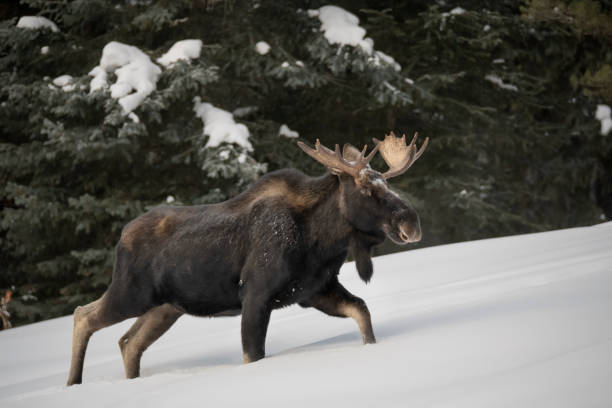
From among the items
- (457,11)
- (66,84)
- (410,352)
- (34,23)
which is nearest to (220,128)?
(66,84)

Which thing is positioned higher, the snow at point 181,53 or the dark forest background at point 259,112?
the snow at point 181,53

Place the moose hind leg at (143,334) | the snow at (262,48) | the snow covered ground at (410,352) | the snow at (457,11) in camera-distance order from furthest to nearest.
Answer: the snow at (457,11)
the snow at (262,48)
the moose hind leg at (143,334)
the snow covered ground at (410,352)

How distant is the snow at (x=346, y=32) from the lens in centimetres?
1308

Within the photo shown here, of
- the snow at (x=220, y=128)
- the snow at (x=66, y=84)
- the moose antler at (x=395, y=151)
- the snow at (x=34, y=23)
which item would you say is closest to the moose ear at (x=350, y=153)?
the moose antler at (x=395, y=151)

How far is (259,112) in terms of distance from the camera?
52.9 feet

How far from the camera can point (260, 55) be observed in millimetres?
14109

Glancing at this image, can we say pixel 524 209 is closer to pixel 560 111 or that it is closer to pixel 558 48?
pixel 560 111

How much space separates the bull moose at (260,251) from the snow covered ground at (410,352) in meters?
0.32

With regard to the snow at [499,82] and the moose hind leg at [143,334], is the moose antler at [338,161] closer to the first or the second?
the moose hind leg at [143,334]

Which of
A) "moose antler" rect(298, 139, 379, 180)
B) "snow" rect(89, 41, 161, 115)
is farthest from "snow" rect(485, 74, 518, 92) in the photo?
"moose antler" rect(298, 139, 379, 180)

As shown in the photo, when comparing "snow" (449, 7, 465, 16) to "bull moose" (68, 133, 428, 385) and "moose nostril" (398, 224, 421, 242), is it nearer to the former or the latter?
"bull moose" (68, 133, 428, 385)

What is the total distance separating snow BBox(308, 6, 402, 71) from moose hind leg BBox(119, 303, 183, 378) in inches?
347

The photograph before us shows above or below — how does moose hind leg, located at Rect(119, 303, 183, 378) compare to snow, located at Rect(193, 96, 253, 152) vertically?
above

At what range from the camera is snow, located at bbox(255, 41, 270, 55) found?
45.5 feet
